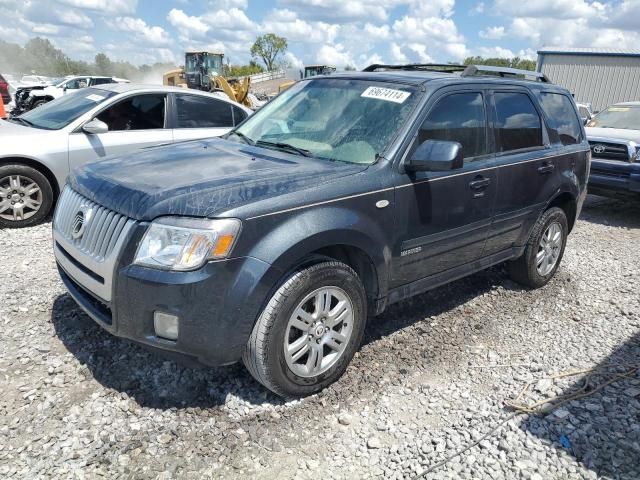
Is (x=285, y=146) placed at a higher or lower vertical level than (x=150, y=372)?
higher

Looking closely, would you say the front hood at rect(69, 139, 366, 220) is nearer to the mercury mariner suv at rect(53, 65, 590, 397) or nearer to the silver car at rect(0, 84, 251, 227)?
the mercury mariner suv at rect(53, 65, 590, 397)

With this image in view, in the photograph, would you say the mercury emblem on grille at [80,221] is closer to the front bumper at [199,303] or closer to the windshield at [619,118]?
the front bumper at [199,303]

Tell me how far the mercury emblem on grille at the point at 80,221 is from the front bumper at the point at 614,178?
7.62 meters

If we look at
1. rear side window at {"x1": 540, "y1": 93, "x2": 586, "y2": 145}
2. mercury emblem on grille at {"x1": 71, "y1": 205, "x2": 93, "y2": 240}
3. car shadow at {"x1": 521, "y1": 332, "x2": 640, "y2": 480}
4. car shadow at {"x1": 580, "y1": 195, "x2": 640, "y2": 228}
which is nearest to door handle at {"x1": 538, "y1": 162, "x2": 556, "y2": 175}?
rear side window at {"x1": 540, "y1": 93, "x2": 586, "y2": 145}

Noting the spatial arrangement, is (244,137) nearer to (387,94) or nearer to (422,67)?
(387,94)

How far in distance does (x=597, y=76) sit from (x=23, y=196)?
29.8 meters

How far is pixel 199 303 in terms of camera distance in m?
2.54

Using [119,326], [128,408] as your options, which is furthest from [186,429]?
[119,326]

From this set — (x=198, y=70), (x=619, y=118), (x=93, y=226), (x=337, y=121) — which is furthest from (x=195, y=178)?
(x=198, y=70)

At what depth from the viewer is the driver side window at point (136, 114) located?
20.9 feet

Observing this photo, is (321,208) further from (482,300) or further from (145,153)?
(482,300)

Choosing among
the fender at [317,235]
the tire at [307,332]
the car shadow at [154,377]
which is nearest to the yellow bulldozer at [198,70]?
the car shadow at [154,377]

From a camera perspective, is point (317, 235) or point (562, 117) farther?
point (562, 117)

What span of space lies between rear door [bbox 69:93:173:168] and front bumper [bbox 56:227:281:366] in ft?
12.6
